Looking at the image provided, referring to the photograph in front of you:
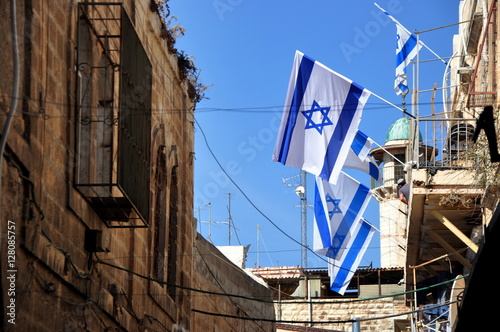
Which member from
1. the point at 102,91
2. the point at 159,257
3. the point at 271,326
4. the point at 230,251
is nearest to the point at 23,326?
the point at 102,91

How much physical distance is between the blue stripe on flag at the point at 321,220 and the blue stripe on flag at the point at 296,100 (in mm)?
4587

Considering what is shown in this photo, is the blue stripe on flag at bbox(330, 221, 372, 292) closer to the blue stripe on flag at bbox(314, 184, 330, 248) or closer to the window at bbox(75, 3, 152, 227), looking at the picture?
the blue stripe on flag at bbox(314, 184, 330, 248)

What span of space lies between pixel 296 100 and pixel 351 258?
5282 millimetres

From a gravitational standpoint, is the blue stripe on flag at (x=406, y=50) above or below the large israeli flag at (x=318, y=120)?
above

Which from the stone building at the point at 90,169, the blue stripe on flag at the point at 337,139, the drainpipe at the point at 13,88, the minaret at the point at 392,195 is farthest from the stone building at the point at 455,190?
the minaret at the point at 392,195

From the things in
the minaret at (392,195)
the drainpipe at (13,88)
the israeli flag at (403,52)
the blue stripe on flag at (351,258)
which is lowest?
the drainpipe at (13,88)

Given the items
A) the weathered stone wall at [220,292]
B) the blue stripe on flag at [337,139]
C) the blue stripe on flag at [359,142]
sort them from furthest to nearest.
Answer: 1. the blue stripe on flag at [359,142]
2. the blue stripe on flag at [337,139]
3. the weathered stone wall at [220,292]

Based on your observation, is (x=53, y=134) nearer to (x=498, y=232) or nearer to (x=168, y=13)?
(x=498, y=232)

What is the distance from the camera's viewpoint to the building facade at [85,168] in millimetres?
9102

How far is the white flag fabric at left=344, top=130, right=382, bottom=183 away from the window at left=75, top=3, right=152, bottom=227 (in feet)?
32.7

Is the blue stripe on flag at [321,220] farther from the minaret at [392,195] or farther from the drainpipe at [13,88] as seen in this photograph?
the minaret at [392,195]

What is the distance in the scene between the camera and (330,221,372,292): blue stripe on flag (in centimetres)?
2430

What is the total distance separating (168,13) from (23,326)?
26.3 feet

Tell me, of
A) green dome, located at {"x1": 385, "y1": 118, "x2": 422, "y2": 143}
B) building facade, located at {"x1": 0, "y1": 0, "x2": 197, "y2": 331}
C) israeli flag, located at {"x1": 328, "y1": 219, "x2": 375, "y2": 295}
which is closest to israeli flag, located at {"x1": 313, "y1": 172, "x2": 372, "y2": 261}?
israeli flag, located at {"x1": 328, "y1": 219, "x2": 375, "y2": 295}
